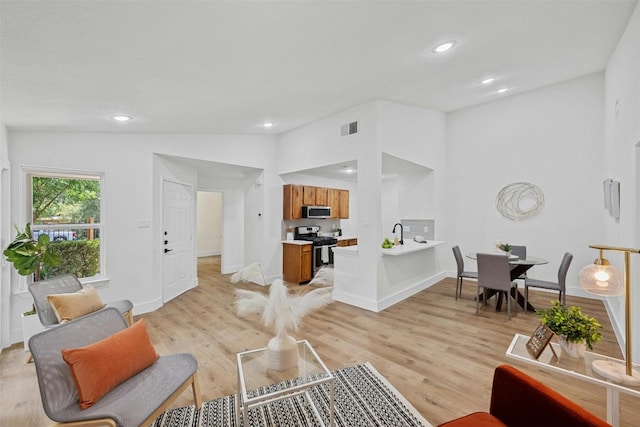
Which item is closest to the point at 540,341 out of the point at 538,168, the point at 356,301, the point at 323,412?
the point at 323,412

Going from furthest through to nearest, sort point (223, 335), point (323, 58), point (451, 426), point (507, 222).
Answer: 1. point (507, 222)
2. point (223, 335)
3. point (323, 58)
4. point (451, 426)

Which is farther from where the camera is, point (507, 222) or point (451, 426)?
point (507, 222)

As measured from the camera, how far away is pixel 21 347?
3.14 m

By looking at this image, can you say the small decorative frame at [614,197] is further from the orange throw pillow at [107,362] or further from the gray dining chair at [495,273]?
the orange throw pillow at [107,362]

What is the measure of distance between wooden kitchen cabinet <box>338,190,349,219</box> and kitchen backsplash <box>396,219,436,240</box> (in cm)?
158

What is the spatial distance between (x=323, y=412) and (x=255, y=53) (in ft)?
9.44

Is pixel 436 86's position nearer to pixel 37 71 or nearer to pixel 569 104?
pixel 569 104

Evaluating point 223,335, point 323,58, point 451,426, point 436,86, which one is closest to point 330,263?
point 223,335

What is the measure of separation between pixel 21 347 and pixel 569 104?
8.32 m

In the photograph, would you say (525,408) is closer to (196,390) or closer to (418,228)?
(196,390)

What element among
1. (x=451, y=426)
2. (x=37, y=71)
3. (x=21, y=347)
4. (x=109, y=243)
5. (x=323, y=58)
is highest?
(x=323, y=58)

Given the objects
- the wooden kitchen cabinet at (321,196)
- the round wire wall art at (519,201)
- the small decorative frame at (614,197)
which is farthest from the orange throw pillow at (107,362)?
the round wire wall art at (519,201)

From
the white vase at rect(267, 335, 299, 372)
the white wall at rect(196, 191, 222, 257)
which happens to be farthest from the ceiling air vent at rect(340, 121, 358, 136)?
the white wall at rect(196, 191, 222, 257)

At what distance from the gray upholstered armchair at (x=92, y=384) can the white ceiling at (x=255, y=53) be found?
72.6 inches
